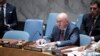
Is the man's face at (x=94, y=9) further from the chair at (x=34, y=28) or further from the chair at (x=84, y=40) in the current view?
the chair at (x=34, y=28)

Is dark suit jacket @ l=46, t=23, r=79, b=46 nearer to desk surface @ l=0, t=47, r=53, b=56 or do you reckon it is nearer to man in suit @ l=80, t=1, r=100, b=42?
man in suit @ l=80, t=1, r=100, b=42

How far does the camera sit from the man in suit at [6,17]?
544cm

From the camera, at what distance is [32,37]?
5.45 meters

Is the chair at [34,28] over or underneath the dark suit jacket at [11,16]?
underneath

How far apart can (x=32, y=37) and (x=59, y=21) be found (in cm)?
121

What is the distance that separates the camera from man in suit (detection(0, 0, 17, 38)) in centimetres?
544

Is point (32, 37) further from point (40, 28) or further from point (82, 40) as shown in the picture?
point (82, 40)

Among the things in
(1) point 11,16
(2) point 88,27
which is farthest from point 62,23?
(1) point 11,16

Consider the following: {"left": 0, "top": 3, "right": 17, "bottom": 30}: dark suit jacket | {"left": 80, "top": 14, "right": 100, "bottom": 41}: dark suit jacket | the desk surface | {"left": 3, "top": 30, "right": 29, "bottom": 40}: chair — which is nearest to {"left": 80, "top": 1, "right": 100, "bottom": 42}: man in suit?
{"left": 80, "top": 14, "right": 100, "bottom": 41}: dark suit jacket

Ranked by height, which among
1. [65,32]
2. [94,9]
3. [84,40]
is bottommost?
[84,40]

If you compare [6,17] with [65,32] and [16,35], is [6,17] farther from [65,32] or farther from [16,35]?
[65,32]

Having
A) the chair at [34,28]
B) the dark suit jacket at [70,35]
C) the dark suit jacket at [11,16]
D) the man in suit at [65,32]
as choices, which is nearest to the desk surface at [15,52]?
the man in suit at [65,32]

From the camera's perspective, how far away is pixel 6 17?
550 centimetres

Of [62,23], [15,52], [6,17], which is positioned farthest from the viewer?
[6,17]
